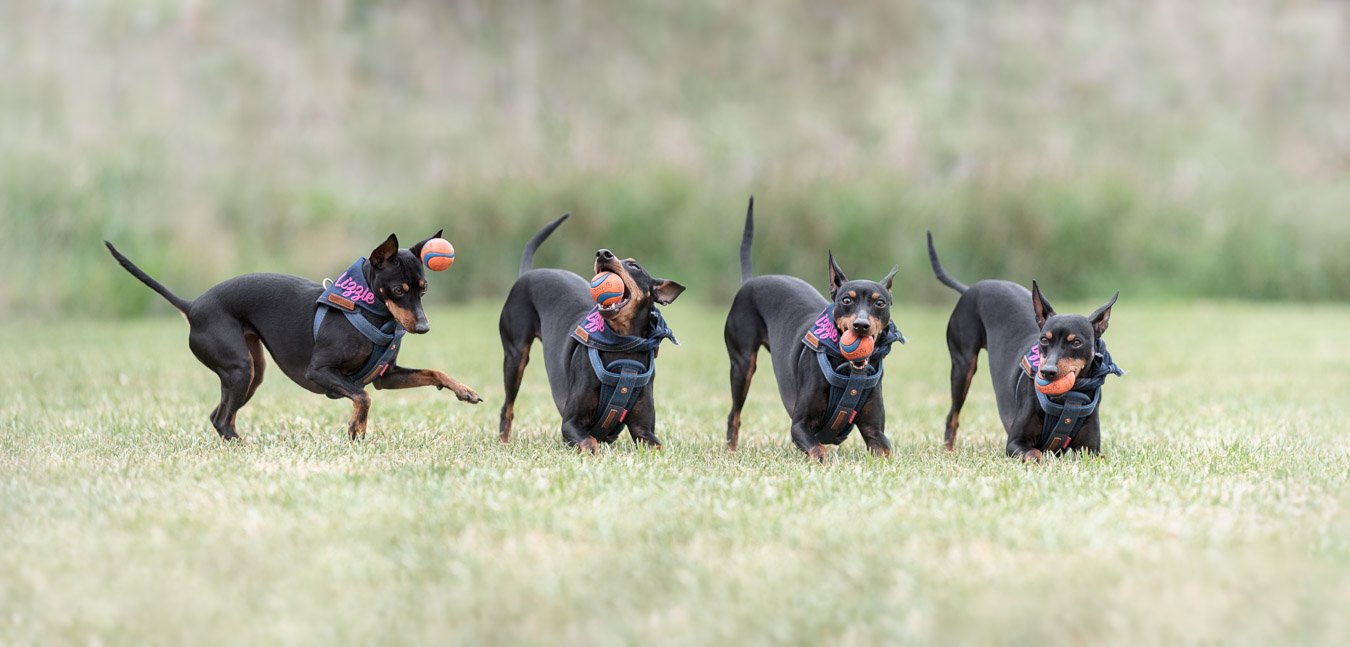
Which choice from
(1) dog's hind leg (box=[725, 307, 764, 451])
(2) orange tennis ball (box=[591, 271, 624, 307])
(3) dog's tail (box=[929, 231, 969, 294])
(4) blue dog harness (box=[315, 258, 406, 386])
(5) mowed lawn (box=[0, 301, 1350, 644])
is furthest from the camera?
(3) dog's tail (box=[929, 231, 969, 294])

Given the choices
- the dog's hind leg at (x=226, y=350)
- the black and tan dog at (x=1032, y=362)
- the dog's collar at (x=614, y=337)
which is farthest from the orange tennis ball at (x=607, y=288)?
the black and tan dog at (x=1032, y=362)

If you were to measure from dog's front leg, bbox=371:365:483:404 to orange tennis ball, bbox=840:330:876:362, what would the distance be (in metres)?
1.65

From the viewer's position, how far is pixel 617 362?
620 centimetres

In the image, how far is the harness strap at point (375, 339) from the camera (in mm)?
6301

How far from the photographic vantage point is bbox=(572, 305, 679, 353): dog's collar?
6.18m

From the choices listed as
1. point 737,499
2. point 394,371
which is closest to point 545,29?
point 394,371

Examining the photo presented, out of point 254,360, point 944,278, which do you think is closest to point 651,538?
point 254,360

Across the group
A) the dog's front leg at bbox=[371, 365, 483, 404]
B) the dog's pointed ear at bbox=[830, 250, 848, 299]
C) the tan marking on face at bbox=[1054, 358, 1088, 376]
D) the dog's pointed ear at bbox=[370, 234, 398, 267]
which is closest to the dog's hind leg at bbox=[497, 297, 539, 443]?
the dog's front leg at bbox=[371, 365, 483, 404]

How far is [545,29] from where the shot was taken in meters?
22.0

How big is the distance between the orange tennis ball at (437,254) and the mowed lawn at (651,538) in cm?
83

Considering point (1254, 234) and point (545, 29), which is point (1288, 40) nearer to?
point (1254, 234)

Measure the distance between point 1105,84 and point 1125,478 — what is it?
53.6ft

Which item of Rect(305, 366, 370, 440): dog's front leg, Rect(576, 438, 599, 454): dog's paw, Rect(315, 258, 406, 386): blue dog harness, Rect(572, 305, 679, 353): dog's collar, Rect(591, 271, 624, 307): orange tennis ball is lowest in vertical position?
Rect(576, 438, 599, 454): dog's paw

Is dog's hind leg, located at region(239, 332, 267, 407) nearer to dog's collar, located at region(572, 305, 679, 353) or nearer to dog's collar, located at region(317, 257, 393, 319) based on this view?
dog's collar, located at region(317, 257, 393, 319)
